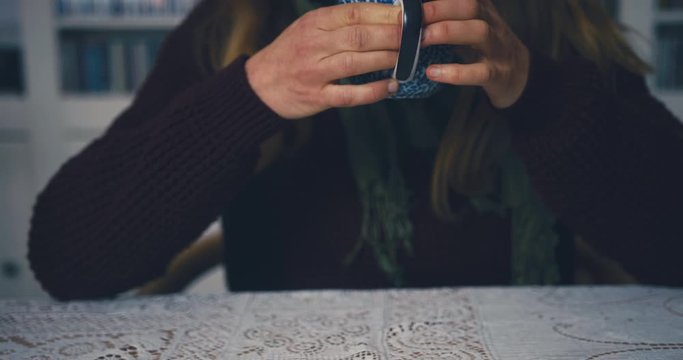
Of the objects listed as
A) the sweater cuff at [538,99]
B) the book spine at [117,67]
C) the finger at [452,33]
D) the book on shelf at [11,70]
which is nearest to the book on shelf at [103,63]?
the book spine at [117,67]

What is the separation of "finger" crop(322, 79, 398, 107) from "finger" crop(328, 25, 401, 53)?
26mm

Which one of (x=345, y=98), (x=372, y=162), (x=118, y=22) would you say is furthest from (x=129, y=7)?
(x=345, y=98)

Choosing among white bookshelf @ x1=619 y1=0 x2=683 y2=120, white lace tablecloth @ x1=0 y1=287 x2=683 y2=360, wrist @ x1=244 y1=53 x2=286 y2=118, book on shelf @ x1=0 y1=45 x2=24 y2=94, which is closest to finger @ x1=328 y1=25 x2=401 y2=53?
A: wrist @ x1=244 y1=53 x2=286 y2=118

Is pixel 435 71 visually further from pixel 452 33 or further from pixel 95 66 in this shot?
pixel 95 66

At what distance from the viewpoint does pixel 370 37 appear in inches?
17.9

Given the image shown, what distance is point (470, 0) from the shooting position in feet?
1.58

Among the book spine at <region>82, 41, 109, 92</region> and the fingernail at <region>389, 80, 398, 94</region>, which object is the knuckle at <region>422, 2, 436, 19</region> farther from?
the book spine at <region>82, 41, 109, 92</region>

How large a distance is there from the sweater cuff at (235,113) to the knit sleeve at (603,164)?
0.24 meters

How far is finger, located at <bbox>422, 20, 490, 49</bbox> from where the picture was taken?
0.43 meters

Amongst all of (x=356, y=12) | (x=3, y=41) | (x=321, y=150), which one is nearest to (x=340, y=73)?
(x=356, y=12)

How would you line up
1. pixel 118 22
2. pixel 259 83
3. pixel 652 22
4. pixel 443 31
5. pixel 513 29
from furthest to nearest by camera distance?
pixel 118 22 → pixel 652 22 → pixel 513 29 → pixel 259 83 → pixel 443 31

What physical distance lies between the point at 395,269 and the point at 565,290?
0.25 metres

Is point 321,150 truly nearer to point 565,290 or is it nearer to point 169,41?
point 169,41

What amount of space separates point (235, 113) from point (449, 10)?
243 millimetres
